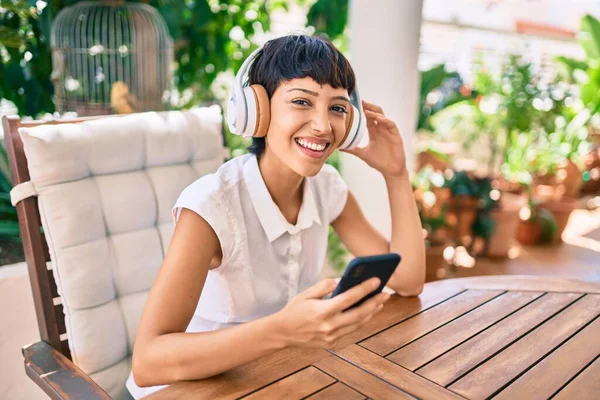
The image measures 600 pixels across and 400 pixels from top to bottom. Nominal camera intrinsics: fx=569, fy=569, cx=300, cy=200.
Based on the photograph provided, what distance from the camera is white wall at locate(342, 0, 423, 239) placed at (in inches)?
114

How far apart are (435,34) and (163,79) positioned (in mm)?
4310

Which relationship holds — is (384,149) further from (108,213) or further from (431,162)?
(431,162)

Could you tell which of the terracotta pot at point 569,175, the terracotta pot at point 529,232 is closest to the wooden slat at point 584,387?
the terracotta pot at point 529,232

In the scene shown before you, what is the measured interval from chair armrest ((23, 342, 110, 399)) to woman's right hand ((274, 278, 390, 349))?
41 centimetres

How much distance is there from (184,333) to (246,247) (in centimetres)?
30

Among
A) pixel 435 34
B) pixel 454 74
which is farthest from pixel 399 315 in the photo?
pixel 435 34

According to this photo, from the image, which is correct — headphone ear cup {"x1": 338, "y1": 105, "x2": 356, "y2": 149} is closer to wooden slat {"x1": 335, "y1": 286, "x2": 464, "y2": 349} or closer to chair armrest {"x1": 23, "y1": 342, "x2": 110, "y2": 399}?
wooden slat {"x1": 335, "y1": 286, "x2": 464, "y2": 349}

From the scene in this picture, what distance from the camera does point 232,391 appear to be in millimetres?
999

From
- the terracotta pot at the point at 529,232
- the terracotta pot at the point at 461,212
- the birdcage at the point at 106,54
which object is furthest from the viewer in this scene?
the terracotta pot at the point at 529,232

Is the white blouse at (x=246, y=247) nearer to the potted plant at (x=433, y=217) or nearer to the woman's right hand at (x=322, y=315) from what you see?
the woman's right hand at (x=322, y=315)

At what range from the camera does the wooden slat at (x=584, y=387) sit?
3.35 ft

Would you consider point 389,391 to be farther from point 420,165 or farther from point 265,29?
point 420,165

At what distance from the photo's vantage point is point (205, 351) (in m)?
1.03

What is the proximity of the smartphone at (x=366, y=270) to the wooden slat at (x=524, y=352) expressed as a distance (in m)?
0.25
